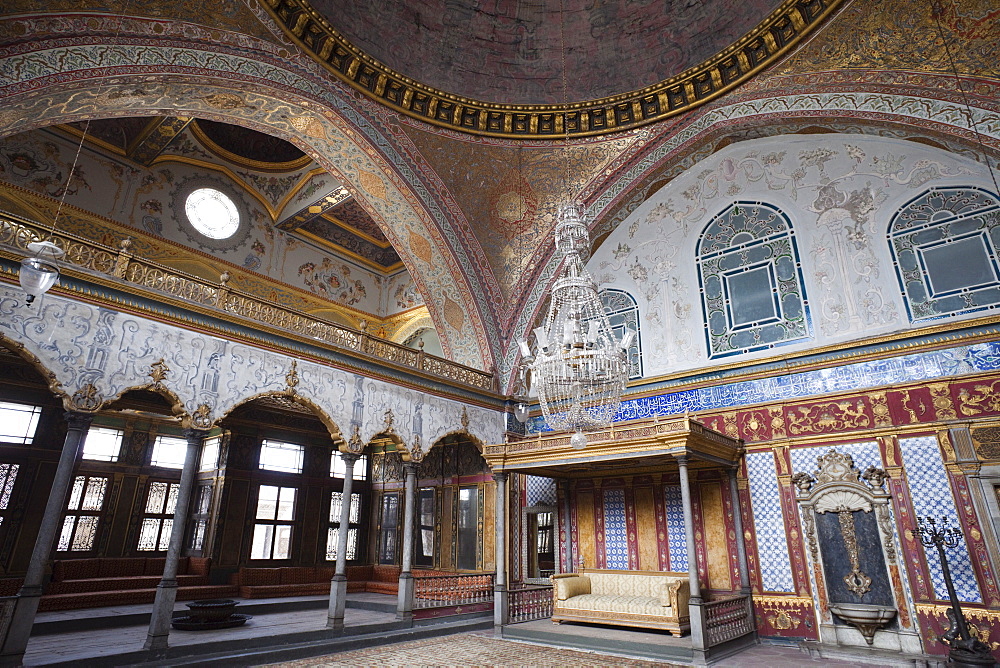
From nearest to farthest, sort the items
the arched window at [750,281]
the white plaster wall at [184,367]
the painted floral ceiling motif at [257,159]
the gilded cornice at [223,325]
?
1. the white plaster wall at [184,367]
2. the gilded cornice at [223,325]
3. the arched window at [750,281]
4. the painted floral ceiling motif at [257,159]

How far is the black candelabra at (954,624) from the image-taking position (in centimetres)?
598

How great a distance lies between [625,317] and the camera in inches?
440

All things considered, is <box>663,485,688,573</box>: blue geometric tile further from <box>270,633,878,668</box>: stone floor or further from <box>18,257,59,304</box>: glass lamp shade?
<box>18,257,59,304</box>: glass lamp shade

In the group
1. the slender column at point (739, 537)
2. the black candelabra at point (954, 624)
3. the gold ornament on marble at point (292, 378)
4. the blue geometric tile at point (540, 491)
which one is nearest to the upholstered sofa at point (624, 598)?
the slender column at point (739, 537)

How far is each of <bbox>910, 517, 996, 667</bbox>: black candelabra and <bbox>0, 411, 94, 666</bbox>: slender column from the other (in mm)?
9254

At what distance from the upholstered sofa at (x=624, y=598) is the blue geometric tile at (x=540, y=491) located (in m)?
1.50

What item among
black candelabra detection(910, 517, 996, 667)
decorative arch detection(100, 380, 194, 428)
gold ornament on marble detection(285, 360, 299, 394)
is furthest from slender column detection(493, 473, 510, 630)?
black candelabra detection(910, 517, 996, 667)

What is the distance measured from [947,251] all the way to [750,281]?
8.90ft

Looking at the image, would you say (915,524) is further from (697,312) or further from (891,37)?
(891,37)

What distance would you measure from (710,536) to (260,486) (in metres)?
9.29

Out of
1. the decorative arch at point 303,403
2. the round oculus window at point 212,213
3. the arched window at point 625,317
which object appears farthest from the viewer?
the round oculus window at point 212,213

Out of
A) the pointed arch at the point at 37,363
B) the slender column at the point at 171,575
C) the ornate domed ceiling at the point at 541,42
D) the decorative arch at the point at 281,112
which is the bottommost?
the slender column at the point at 171,575

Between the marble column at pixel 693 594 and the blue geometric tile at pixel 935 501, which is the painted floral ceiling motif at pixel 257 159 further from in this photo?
the blue geometric tile at pixel 935 501

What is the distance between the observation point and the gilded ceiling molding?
26.7ft
